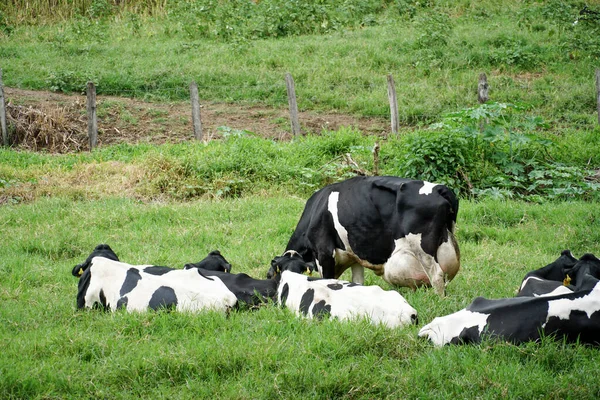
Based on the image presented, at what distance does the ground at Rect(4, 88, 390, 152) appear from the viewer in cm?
1695

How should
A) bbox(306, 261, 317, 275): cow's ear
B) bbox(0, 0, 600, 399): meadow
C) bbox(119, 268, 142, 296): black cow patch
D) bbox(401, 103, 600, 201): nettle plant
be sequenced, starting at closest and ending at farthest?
1. bbox(0, 0, 600, 399): meadow
2. bbox(119, 268, 142, 296): black cow patch
3. bbox(306, 261, 317, 275): cow's ear
4. bbox(401, 103, 600, 201): nettle plant

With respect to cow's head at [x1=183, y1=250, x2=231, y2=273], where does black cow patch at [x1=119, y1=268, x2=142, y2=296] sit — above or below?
above

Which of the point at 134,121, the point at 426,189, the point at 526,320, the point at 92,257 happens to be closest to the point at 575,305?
the point at 526,320

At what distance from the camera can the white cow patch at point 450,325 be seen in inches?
228

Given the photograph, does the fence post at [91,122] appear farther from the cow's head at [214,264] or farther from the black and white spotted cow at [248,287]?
the black and white spotted cow at [248,287]

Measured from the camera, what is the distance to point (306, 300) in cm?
667

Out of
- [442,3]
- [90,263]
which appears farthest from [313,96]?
[90,263]

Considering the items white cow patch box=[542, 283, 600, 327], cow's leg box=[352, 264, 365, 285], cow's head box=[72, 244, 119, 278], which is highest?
white cow patch box=[542, 283, 600, 327]

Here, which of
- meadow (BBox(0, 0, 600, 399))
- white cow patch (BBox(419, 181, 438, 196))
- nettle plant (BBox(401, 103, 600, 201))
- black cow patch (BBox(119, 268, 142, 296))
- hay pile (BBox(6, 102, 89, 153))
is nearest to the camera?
meadow (BBox(0, 0, 600, 399))

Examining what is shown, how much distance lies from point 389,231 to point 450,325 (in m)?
1.59

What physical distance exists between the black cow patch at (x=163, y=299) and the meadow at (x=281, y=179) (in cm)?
20

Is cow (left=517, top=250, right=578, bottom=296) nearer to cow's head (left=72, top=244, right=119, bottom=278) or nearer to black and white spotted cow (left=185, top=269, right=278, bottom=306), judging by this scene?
black and white spotted cow (left=185, top=269, right=278, bottom=306)

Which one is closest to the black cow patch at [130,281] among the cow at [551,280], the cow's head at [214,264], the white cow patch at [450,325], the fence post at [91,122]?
the cow's head at [214,264]

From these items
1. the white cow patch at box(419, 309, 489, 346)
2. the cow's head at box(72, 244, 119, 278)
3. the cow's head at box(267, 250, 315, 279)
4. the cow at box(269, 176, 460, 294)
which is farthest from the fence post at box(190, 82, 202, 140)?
the white cow patch at box(419, 309, 489, 346)
